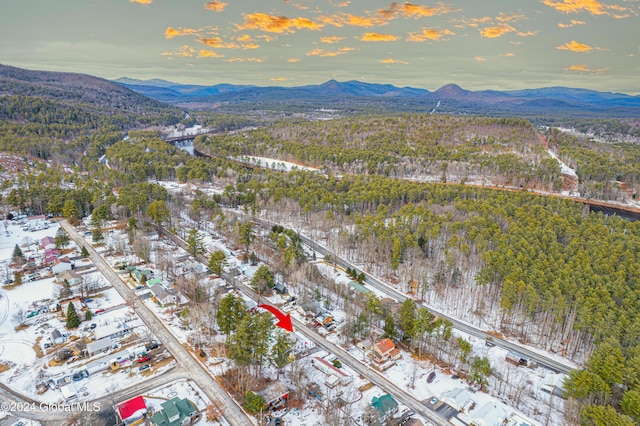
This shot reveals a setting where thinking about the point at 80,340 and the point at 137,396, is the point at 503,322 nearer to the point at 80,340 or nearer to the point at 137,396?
the point at 137,396

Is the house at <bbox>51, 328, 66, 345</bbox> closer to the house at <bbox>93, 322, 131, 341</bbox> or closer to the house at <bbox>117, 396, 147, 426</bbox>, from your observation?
the house at <bbox>93, 322, 131, 341</bbox>

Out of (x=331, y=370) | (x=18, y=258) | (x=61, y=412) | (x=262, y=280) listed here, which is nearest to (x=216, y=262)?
(x=262, y=280)

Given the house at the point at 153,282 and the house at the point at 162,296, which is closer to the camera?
the house at the point at 162,296

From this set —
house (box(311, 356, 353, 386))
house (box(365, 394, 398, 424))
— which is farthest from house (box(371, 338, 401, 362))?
house (box(365, 394, 398, 424))

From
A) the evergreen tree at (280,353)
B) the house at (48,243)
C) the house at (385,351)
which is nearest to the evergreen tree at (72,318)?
the evergreen tree at (280,353)

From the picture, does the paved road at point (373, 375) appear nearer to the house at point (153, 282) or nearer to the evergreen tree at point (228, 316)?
the evergreen tree at point (228, 316)

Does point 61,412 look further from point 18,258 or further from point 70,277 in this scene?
point 18,258
